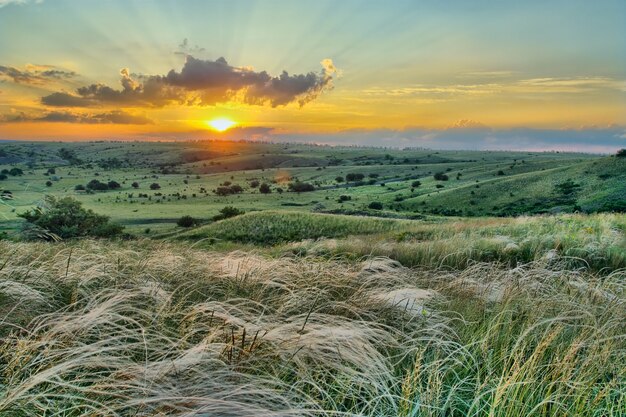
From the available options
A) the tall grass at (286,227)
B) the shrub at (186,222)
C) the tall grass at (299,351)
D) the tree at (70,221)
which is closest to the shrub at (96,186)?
the shrub at (186,222)

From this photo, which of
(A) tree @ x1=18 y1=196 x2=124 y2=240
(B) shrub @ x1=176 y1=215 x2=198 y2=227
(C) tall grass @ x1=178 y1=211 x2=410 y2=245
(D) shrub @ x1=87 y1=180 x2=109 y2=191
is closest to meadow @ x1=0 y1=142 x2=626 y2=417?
(C) tall grass @ x1=178 y1=211 x2=410 y2=245

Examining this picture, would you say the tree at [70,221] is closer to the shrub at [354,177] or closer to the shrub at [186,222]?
the shrub at [186,222]

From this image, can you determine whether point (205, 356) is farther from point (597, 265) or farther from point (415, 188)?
point (415, 188)

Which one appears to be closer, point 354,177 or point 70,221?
point 70,221

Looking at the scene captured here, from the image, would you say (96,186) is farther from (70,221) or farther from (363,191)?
(363,191)

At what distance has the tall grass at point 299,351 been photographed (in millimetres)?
2406

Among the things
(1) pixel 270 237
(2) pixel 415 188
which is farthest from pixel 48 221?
(2) pixel 415 188

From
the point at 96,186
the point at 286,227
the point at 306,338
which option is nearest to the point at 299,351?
the point at 306,338

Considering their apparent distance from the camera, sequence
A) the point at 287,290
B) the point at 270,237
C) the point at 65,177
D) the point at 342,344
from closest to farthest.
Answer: the point at 342,344 < the point at 287,290 < the point at 270,237 < the point at 65,177

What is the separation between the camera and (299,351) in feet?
9.64

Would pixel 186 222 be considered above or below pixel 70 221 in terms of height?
below

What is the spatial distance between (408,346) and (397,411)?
3.46 ft

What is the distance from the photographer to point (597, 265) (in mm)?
10008

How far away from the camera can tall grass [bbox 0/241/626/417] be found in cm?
241
